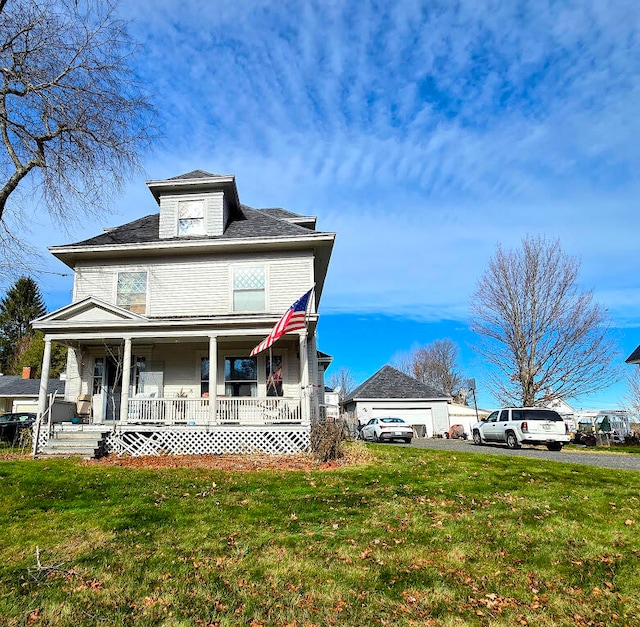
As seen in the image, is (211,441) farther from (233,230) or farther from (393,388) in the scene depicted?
(393,388)

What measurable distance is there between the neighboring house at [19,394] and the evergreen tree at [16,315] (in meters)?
17.5

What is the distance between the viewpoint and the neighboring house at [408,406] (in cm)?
3066

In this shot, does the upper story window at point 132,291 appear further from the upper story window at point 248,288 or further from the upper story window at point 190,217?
the upper story window at point 248,288

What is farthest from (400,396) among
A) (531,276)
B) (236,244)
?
(236,244)

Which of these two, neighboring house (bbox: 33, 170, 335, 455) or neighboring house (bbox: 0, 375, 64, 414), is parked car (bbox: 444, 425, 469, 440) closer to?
neighboring house (bbox: 33, 170, 335, 455)

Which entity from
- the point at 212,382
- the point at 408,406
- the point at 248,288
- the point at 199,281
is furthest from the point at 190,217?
the point at 408,406

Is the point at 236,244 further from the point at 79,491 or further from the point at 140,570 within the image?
the point at 140,570

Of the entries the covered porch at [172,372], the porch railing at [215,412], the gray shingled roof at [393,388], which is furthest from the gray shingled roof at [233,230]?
the gray shingled roof at [393,388]

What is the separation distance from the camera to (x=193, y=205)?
1636cm

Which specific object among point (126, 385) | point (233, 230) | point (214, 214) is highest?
point (214, 214)

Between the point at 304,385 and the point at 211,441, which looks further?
the point at 304,385

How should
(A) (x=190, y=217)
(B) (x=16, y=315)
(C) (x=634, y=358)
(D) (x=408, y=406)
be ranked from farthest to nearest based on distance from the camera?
(B) (x=16, y=315)
(D) (x=408, y=406)
(C) (x=634, y=358)
(A) (x=190, y=217)

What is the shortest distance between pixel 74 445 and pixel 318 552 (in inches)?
381

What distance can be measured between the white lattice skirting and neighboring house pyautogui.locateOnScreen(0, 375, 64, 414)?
23.5 meters
